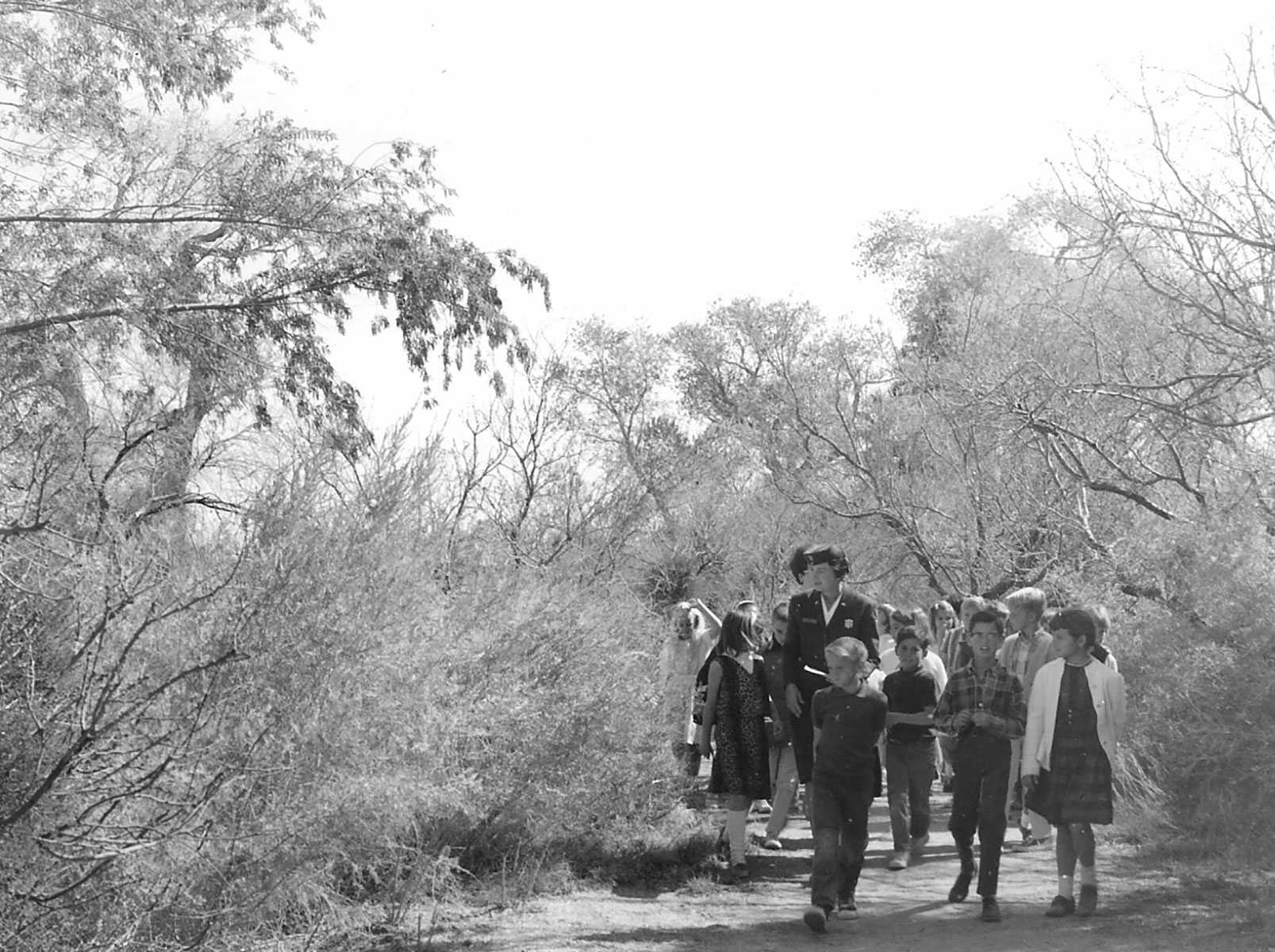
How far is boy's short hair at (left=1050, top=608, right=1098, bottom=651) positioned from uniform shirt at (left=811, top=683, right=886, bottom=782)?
1.01 meters

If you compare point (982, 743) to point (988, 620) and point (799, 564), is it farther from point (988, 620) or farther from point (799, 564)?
point (799, 564)

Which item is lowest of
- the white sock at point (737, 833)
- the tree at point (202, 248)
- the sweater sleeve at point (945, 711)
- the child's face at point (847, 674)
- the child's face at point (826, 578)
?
the white sock at point (737, 833)

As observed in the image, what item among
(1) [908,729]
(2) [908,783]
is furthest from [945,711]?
(2) [908,783]

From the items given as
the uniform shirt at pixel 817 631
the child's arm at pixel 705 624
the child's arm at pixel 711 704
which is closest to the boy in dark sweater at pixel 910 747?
the uniform shirt at pixel 817 631

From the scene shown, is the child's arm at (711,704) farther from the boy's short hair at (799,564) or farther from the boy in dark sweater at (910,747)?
the boy in dark sweater at (910,747)

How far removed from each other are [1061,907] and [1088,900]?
141 millimetres

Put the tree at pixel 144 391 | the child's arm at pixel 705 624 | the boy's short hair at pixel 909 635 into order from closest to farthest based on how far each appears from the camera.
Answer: the tree at pixel 144 391, the boy's short hair at pixel 909 635, the child's arm at pixel 705 624

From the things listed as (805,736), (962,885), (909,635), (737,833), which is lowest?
(962,885)

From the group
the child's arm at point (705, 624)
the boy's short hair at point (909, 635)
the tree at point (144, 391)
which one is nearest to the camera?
the tree at point (144, 391)

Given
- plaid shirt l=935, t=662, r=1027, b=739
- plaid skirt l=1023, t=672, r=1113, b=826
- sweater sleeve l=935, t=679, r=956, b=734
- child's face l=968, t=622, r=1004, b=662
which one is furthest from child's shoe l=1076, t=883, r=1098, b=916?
child's face l=968, t=622, r=1004, b=662

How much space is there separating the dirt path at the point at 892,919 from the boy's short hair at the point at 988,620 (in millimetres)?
1503

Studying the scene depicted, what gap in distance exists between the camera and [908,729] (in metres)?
9.69

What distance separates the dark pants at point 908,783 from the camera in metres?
9.66

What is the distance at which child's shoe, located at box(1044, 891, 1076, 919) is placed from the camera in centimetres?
763
